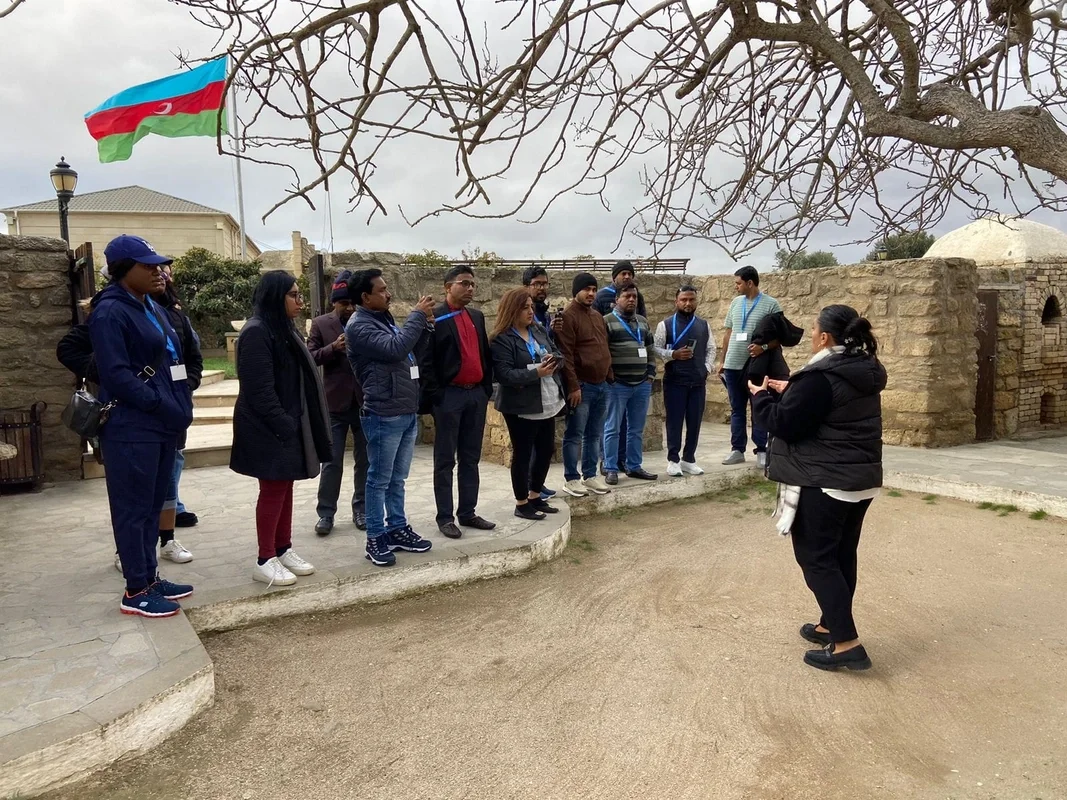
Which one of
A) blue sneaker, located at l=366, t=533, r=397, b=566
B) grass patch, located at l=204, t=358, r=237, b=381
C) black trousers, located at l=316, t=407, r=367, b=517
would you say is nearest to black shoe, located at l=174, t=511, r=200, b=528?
black trousers, located at l=316, t=407, r=367, b=517

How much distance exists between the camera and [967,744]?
2869mm

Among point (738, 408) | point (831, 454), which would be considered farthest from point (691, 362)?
point (831, 454)

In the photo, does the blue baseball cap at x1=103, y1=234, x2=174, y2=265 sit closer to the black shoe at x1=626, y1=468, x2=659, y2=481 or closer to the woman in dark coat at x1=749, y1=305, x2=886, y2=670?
the woman in dark coat at x1=749, y1=305, x2=886, y2=670

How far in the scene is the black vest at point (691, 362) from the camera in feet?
21.2

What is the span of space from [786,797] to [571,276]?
7049mm

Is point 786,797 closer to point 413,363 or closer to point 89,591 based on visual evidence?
point 413,363

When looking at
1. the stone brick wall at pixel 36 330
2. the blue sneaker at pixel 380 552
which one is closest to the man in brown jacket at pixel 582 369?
the blue sneaker at pixel 380 552

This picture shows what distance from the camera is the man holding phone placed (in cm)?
647

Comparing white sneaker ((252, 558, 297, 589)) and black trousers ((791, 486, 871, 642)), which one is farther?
white sneaker ((252, 558, 297, 589))

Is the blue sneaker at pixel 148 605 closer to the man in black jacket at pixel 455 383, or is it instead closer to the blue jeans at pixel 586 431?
the man in black jacket at pixel 455 383

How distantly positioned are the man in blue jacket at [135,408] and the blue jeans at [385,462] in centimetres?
108

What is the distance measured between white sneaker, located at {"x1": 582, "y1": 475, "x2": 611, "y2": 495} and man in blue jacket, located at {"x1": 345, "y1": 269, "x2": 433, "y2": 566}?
6.86 feet

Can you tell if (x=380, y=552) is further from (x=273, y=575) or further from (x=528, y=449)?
(x=528, y=449)

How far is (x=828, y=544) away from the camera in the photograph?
340 cm
